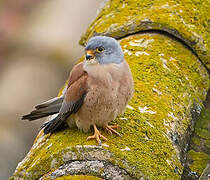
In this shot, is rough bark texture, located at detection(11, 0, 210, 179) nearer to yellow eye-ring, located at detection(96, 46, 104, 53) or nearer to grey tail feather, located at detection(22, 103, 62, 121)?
grey tail feather, located at detection(22, 103, 62, 121)

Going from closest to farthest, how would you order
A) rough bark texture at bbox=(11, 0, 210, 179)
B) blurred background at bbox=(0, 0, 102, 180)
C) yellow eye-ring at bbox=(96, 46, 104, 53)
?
rough bark texture at bbox=(11, 0, 210, 179), yellow eye-ring at bbox=(96, 46, 104, 53), blurred background at bbox=(0, 0, 102, 180)

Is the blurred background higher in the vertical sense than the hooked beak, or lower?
lower

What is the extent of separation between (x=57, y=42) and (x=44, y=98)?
2308mm

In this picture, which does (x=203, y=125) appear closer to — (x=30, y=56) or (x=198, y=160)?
(x=198, y=160)

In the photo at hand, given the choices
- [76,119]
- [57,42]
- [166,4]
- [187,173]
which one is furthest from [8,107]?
→ [187,173]

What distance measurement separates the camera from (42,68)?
9914mm

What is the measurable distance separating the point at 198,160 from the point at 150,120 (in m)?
0.43

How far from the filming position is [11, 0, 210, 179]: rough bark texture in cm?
245

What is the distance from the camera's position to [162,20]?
3.94 meters

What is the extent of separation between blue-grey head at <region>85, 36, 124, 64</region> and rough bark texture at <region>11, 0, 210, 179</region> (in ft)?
1.17

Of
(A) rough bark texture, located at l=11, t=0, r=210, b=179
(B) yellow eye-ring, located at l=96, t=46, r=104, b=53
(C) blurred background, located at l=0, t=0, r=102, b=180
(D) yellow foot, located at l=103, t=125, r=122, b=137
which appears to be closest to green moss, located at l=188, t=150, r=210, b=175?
(A) rough bark texture, located at l=11, t=0, r=210, b=179

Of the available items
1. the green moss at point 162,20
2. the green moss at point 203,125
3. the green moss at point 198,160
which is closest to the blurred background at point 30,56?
the green moss at point 162,20

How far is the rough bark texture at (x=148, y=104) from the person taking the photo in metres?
A: 2.45

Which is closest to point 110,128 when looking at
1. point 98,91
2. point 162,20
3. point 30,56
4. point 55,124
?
point 98,91
